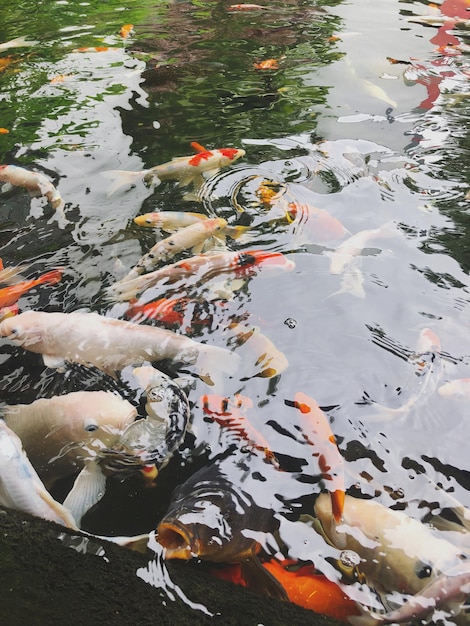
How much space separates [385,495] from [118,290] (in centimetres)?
229

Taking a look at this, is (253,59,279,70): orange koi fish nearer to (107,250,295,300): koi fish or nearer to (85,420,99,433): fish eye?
(107,250,295,300): koi fish

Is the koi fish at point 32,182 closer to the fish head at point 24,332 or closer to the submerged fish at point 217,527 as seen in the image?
the fish head at point 24,332

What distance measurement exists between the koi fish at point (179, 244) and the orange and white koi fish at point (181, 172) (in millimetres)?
959

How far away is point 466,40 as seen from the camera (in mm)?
7773

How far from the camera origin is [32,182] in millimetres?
4797

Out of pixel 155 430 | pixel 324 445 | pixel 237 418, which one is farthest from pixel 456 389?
pixel 155 430

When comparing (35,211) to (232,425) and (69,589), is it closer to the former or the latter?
(232,425)

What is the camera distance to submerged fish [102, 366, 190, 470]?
107 inches

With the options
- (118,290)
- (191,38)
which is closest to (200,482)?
(118,290)

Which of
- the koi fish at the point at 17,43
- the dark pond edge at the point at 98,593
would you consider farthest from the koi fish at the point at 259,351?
the koi fish at the point at 17,43

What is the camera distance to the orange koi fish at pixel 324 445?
2.54 meters

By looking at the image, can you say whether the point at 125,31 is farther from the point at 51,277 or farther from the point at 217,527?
the point at 217,527

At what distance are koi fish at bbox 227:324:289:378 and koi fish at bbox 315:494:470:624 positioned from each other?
3.01 feet

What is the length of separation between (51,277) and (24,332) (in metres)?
0.67
